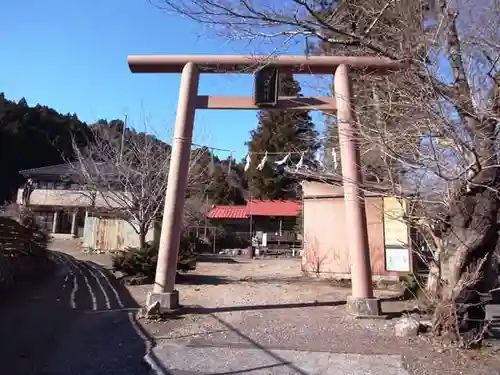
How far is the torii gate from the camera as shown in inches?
344

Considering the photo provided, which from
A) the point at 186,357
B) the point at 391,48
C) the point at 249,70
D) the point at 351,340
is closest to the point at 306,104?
the point at 249,70

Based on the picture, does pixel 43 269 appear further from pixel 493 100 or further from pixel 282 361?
pixel 493 100

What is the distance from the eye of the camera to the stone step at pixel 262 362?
19.5 feet

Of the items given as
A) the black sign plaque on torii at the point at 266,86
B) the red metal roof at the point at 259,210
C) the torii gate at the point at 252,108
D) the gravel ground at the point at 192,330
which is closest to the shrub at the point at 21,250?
the gravel ground at the point at 192,330

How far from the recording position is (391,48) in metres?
6.79

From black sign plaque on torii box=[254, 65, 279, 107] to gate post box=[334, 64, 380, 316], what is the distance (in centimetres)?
134

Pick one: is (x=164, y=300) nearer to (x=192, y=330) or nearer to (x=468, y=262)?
(x=192, y=330)

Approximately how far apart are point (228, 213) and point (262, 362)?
2883 centimetres

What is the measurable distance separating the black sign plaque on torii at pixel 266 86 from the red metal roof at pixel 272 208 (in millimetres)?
23287

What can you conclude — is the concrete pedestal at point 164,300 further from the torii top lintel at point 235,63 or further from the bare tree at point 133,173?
the bare tree at point 133,173

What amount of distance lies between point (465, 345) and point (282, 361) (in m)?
2.60

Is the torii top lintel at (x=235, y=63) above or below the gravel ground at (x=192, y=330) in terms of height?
above

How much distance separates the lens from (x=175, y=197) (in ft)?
30.3

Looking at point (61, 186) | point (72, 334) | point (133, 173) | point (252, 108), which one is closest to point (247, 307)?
point (72, 334)
